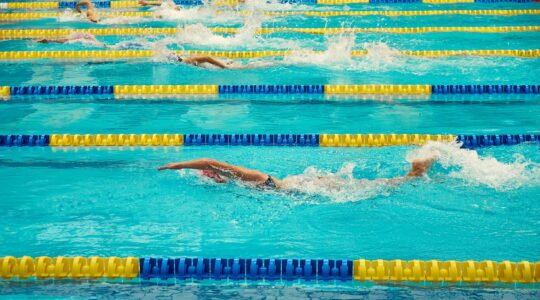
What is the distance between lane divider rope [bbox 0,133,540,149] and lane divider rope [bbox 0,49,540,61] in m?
3.23

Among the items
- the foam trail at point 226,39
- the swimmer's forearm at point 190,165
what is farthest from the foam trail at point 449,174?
the foam trail at point 226,39

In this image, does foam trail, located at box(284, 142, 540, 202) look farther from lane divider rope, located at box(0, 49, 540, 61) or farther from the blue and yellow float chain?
lane divider rope, located at box(0, 49, 540, 61)

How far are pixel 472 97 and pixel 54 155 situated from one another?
400cm

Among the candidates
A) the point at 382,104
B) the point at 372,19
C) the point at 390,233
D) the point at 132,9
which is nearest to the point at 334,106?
the point at 382,104

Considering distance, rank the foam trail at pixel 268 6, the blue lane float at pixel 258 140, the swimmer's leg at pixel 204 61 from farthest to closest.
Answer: the foam trail at pixel 268 6 < the swimmer's leg at pixel 204 61 < the blue lane float at pixel 258 140

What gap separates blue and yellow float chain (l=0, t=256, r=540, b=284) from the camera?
421 cm

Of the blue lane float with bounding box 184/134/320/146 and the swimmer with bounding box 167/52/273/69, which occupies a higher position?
the swimmer with bounding box 167/52/273/69

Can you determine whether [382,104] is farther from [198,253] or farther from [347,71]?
[198,253]

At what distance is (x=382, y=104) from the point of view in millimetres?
7977

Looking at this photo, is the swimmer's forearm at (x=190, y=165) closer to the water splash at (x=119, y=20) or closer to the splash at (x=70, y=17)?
the water splash at (x=119, y=20)

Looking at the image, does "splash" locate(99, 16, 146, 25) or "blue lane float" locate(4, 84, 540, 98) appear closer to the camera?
"blue lane float" locate(4, 84, 540, 98)

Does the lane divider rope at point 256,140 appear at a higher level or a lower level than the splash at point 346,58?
lower

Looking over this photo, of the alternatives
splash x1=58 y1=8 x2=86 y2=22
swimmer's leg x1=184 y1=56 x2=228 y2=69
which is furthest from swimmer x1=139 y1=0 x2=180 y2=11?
swimmer's leg x1=184 y1=56 x2=228 y2=69

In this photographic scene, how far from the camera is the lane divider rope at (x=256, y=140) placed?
6621 mm
